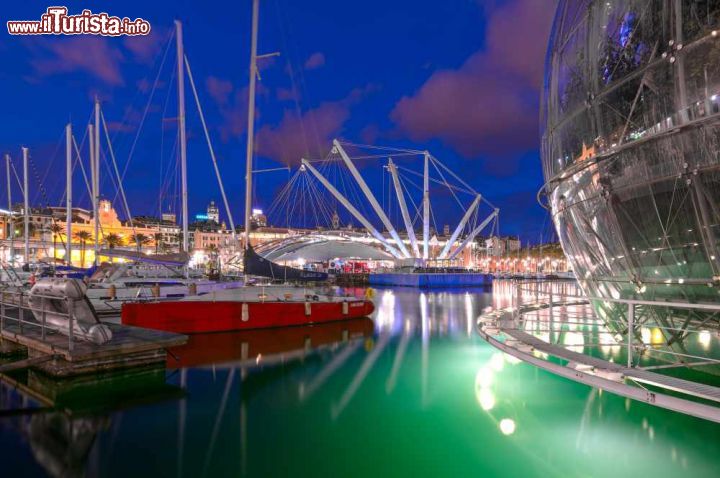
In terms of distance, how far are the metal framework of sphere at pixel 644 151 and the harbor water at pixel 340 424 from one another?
2.12 meters

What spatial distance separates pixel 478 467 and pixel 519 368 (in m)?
5.56

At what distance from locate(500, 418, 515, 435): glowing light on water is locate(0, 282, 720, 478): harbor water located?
0.06ft

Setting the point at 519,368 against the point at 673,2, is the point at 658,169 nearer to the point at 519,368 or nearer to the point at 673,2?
the point at 673,2

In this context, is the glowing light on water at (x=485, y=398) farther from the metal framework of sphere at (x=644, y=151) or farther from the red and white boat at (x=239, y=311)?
the red and white boat at (x=239, y=311)

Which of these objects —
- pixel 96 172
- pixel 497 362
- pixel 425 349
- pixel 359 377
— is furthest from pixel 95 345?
pixel 96 172

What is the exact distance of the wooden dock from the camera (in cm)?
1091

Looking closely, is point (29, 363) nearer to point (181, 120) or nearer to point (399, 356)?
point (399, 356)

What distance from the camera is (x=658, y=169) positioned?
829cm

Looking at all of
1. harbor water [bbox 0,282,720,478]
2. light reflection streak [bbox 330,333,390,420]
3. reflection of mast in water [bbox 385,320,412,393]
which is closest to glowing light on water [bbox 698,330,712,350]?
harbor water [bbox 0,282,720,478]

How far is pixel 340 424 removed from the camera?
8734mm

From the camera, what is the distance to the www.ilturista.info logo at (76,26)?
96.9 feet

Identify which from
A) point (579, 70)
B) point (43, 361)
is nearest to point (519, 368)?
point (579, 70)

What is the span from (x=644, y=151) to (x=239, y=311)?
49.7 feet

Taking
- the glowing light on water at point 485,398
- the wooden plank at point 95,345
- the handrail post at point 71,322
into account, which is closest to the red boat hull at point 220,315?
the wooden plank at point 95,345
